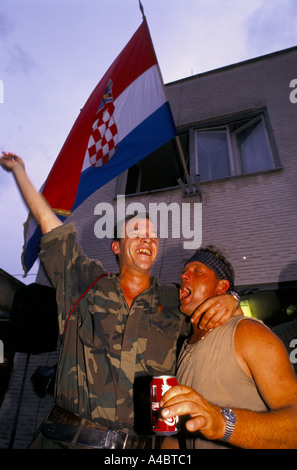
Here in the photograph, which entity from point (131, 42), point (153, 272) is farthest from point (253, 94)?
point (153, 272)

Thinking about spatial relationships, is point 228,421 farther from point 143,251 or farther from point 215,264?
point 143,251

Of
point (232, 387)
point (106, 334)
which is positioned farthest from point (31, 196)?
point (232, 387)

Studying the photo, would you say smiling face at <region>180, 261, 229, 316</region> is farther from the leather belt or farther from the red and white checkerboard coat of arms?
the red and white checkerboard coat of arms

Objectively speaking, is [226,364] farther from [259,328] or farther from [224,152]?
[224,152]

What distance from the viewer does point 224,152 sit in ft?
23.0

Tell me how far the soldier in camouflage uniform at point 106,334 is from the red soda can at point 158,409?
1.84 feet

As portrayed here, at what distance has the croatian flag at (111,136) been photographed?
3.61m

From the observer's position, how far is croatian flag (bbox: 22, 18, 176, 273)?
361 centimetres

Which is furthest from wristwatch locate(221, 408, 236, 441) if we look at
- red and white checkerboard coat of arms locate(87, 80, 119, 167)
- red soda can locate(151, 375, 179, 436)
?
red and white checkerboard coat of arms locate(87, 80, 119, 167)

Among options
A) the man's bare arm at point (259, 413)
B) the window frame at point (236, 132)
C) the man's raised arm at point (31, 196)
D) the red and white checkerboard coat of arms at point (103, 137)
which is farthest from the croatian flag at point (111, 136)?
the man's bare arm at point (259, 413)

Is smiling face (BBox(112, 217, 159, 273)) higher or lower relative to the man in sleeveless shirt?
higher

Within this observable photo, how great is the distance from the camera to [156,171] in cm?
853

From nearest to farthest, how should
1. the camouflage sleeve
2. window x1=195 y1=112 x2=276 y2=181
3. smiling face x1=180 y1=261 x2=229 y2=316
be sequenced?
the camouflage sleeve, smiling face x1=180 y1=261 x2=229 y2=316, window x1=195 y1=112 x2=276 y2=181

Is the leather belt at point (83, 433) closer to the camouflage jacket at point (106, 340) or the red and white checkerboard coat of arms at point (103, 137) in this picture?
the camouflage jacket at point (106, 340)
